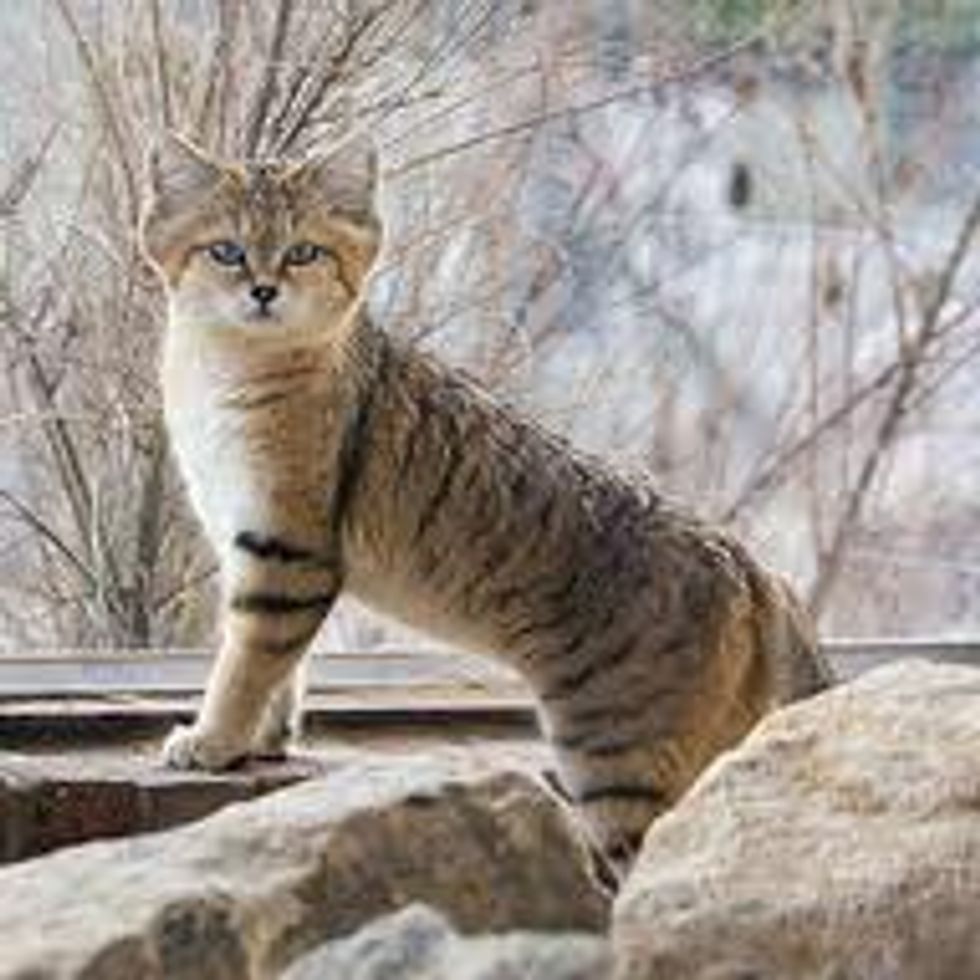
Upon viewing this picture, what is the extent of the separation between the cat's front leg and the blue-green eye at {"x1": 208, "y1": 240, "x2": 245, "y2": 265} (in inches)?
7.5

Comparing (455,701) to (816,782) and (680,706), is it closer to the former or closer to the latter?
(680,706)

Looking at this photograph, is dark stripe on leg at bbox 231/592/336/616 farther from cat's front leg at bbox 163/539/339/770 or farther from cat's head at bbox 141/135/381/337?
cat's head at bbox 141/135/381/337

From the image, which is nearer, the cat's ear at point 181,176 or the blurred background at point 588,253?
the cat's ear at point 181,176

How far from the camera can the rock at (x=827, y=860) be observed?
1083 mm

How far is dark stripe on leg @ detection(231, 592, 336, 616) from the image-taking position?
170cm

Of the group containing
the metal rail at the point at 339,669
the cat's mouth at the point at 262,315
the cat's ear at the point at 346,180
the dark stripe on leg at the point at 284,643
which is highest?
the cat's ear at the point at 346,180

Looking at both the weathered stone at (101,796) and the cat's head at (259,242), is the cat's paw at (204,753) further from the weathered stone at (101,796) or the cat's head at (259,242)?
the cat's head at (259,242)

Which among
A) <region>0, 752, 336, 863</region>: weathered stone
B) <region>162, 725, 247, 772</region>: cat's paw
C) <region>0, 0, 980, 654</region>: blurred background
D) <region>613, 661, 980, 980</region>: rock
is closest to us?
<region>613, 661, 980, 980</region>: rock

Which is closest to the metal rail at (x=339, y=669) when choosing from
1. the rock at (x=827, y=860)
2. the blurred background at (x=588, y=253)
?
the blurred background at (x=588, y=253)

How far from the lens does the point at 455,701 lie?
2055mm

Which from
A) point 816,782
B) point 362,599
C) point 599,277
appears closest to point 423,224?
point 599,277

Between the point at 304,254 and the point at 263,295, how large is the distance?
0.04m

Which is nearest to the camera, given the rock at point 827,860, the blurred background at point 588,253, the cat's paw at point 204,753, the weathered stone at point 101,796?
the rock at point 827,860

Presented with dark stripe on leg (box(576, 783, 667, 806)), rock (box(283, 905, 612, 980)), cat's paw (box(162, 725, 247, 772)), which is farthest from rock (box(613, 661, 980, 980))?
cat's paw (box(162, 725, 247, 772))
